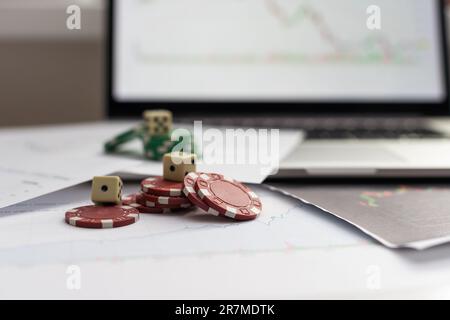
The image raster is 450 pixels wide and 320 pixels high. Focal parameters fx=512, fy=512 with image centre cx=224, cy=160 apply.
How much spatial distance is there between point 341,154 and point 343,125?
0.32 m

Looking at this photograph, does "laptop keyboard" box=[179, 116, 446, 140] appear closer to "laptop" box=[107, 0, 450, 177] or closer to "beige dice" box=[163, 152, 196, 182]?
"laptop" box=[107, 0, 450, 177]

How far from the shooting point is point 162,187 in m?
0.45

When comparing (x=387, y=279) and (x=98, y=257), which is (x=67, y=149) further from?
(x=387, y=279)

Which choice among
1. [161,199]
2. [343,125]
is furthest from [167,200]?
[343,125]

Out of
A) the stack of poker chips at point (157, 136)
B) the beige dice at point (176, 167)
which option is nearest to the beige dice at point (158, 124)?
the stack of poker chips at point (157, 136)

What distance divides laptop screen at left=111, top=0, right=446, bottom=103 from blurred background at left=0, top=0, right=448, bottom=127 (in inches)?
8.8

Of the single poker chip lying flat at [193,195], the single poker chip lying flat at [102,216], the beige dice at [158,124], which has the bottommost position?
the single poker chip lying flat at [102,216]

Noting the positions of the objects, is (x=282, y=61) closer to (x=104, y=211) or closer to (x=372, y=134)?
(x=372, y=134)

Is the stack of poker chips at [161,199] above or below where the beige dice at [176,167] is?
below

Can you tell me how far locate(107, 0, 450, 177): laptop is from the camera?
0.94m

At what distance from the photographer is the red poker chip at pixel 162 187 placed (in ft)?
1.44

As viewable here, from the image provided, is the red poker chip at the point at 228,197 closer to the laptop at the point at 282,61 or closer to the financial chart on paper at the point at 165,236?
the financial chart on paper at the point at 165,236

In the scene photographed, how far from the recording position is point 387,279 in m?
0.31

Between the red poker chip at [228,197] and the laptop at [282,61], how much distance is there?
464 mm
